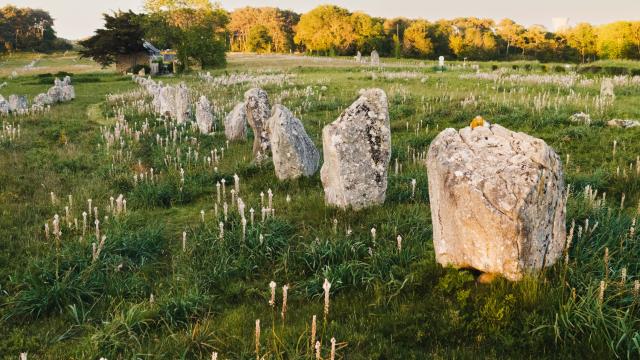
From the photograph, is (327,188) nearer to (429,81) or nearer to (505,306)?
(505,306)

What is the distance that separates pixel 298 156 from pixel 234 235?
4232 mm

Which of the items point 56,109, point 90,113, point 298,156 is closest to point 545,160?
point 298,156

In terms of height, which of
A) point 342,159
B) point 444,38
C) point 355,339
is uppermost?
point 444,38

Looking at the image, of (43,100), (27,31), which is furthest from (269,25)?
(43,100)

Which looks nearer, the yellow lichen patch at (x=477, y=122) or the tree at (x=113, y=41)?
the yellow lichen patch at (x=477, y=122)

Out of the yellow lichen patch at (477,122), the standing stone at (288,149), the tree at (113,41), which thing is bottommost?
the standing stone at (288,149)

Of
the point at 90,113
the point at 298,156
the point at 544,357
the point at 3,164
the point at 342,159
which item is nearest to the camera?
the point at 544,357

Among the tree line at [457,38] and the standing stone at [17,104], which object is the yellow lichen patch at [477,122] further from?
the tree line at [457,38]

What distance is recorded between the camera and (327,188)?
9617 mm

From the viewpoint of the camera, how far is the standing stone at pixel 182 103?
20.9m

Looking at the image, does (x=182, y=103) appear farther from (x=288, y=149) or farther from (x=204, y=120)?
(x=288, y=149)

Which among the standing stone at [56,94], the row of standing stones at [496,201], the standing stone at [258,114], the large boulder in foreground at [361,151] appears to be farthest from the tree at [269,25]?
the row of standing stones at [496,201]

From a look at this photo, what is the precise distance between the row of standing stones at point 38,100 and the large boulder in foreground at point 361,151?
71.1 ft

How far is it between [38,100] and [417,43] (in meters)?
81.5
